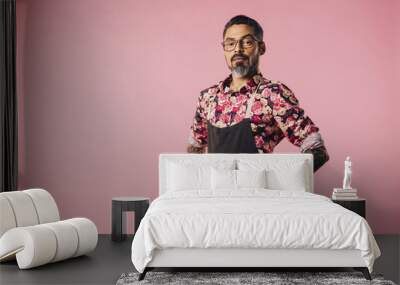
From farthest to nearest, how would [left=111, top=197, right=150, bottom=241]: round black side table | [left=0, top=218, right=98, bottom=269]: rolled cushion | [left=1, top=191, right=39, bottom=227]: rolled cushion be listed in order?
1. [left=111, top=197, right=150, bottom=241]: round black side table
2. [left=1, top=191, right=39, bottom=227]: rolled cushion
3. [left=0, top=218, right=98, bottom=269]: rolled cushion

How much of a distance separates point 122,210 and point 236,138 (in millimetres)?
1462

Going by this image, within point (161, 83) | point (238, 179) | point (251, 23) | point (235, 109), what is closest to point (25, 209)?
point (238, 179)

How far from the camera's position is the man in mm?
6914

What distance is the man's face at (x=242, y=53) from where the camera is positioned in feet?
23.1

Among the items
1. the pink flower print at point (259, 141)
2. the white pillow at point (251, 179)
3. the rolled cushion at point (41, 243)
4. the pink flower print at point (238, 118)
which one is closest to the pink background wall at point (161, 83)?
the pink flower print at point (259, 141)

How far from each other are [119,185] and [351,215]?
3154mm

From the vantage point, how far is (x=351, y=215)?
470cm

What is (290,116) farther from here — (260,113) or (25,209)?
(25,209)

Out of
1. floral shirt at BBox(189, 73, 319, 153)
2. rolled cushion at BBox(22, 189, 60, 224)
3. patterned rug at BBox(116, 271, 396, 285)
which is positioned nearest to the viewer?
patterned rug at BBox(116, 271, 396, 285)

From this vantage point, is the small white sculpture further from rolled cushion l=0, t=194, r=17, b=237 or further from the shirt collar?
rolled cushion l=0, t=194, r=17, b=237

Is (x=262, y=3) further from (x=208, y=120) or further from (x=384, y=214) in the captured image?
(x=384, y=214)

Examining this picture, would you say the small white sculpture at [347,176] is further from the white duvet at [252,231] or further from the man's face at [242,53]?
the white duvet at [252,231]

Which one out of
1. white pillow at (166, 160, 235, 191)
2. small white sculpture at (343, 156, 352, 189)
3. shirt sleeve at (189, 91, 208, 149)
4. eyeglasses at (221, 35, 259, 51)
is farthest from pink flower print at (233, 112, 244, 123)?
small white sculpture at (343, 156, 352, 189)

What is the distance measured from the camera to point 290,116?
22.9 ft
